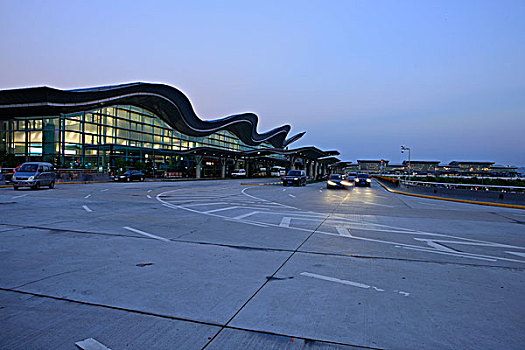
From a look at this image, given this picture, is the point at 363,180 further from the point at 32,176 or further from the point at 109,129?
the point at 109,129

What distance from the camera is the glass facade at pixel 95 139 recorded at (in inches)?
1730

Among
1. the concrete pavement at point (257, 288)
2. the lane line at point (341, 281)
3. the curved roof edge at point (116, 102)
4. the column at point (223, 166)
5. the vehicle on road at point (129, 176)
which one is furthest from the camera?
the column at point (223, 166)

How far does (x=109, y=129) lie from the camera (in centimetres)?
5109

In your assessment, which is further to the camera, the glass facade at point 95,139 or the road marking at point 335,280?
the glass facade at point 95,139

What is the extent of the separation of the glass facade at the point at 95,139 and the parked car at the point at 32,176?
21.0m

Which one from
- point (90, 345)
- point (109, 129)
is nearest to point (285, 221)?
point (90, 345)

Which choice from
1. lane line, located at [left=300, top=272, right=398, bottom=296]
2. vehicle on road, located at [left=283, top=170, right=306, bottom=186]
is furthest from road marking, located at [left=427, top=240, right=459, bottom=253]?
vehicle on road, located at [left=283, top=170, right=306, bottom=186]

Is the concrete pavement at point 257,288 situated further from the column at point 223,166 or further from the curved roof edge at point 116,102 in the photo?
the column at point 223,166

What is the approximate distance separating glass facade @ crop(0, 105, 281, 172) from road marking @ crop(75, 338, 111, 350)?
46360 mm

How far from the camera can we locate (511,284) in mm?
4848

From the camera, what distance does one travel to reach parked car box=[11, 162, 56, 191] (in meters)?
22.3

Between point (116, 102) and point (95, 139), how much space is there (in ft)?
22.0

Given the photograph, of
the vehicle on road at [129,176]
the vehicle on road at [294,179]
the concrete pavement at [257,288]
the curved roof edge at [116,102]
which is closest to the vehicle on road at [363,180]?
the vehicle on road at [294,179]

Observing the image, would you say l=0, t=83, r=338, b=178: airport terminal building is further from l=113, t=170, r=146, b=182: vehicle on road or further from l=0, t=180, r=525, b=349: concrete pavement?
l=0, t=180, r=525, b=349: concrete pavement
